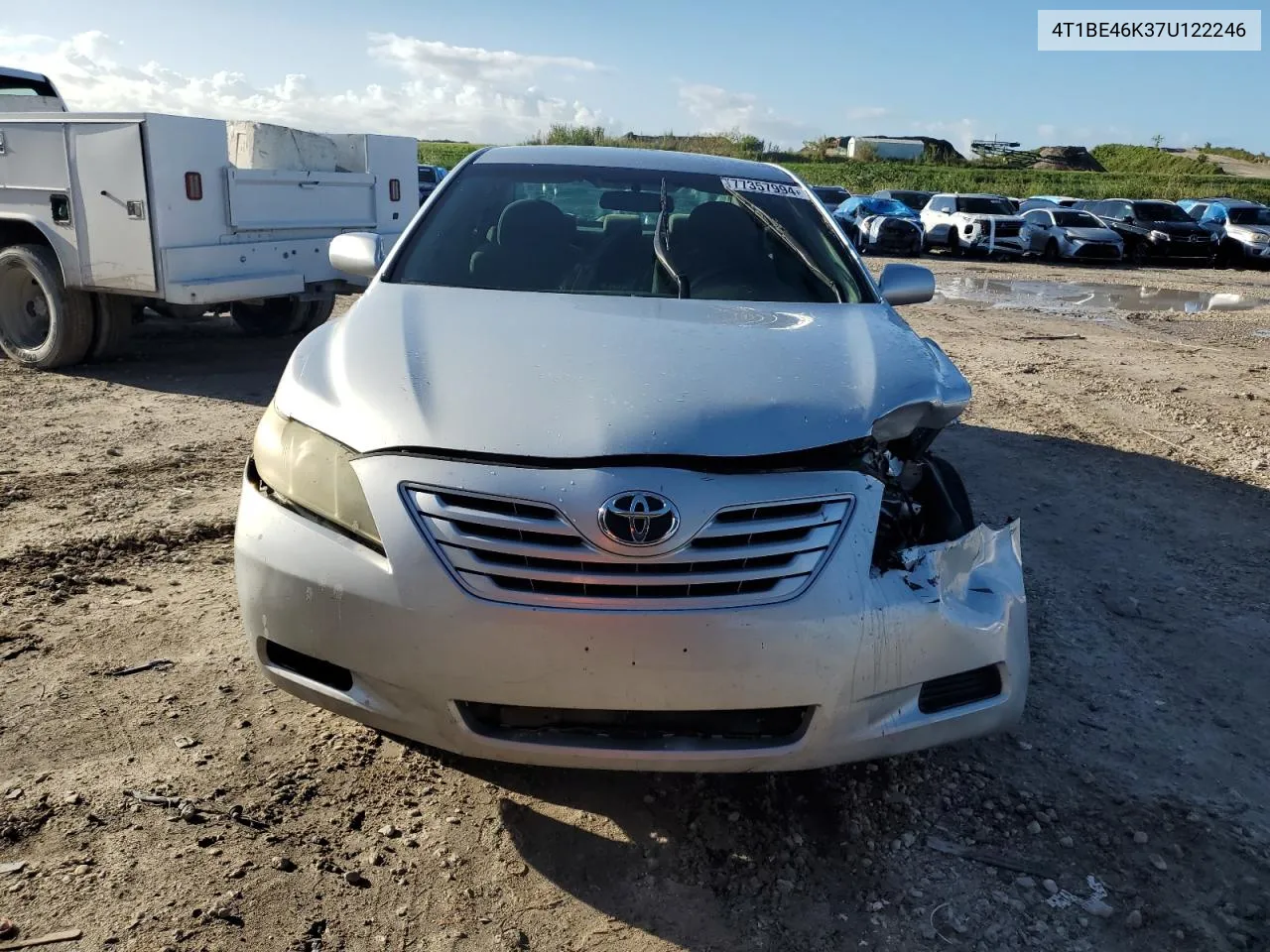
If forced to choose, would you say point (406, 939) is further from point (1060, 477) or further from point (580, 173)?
point (1060, 477)

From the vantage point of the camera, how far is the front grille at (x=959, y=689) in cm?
229

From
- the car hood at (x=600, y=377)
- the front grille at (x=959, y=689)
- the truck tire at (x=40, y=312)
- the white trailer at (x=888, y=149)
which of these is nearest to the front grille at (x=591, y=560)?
the car hood at (x=600, y=377)

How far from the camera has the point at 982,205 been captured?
23.7 m

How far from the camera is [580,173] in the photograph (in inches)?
156

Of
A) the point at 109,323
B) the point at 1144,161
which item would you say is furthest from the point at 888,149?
the point at 109,323

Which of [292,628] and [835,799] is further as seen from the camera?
[835,799]

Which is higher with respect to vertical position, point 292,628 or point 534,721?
point 292,628

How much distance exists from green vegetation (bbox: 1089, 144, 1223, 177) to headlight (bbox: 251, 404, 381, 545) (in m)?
58.0

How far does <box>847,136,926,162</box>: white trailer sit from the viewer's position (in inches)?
2515

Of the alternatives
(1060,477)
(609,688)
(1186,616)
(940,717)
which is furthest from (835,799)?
(1060,477)

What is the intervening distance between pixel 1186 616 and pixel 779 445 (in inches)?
93.7

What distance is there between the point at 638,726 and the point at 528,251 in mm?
1961

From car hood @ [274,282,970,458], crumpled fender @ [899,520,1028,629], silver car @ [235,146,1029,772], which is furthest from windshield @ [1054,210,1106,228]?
crumpled fender @ [899,520,1028,629]

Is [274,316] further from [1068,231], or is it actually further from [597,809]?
[1068,231]
